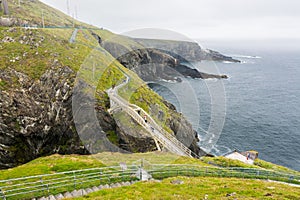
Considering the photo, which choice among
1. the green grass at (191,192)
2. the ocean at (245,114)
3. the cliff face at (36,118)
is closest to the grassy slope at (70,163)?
the green grass at (191,192)

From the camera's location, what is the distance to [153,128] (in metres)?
44.5

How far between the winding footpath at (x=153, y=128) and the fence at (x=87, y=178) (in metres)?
12.0

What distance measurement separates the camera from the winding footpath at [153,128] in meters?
41.2

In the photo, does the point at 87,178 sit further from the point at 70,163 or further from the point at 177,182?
the point at 177,182

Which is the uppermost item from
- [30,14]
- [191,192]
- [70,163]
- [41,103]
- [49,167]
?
[30,14]

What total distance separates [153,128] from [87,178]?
23957mm

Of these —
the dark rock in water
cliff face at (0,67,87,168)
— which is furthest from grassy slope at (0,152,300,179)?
cliff face at (0,67,87,168)

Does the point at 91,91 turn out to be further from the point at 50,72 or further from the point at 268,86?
the point at 268,86

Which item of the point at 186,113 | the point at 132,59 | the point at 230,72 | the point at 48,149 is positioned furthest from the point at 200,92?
the point at 48,149

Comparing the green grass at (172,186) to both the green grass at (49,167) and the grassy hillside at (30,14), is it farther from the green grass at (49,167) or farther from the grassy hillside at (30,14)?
the grassy hillside at (30,14)

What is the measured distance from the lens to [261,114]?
3799 inches

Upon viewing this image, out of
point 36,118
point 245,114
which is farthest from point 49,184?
point 245,114

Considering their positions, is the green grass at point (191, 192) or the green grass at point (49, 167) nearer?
the green grass at point (191, 192)

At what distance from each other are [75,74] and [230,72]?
541 ft
